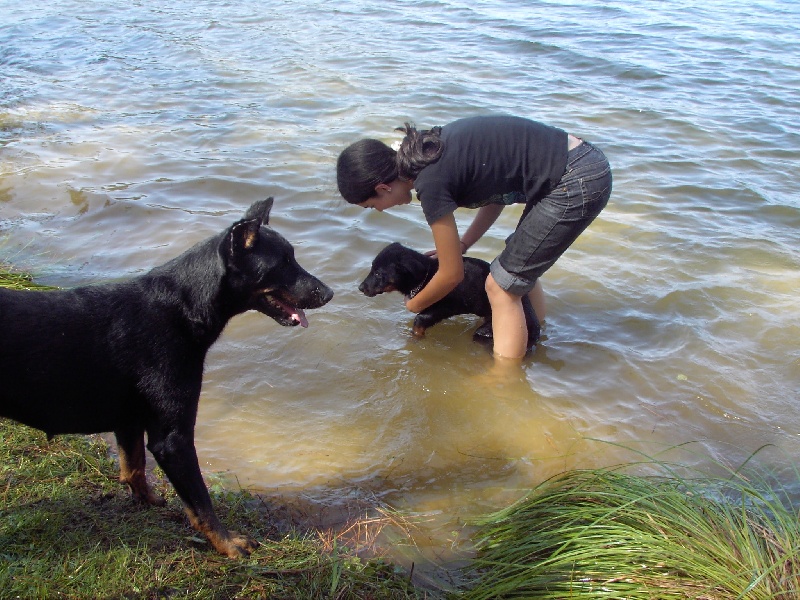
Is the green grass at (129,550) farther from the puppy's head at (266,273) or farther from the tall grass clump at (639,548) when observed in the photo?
the puppy's head at (266,273)

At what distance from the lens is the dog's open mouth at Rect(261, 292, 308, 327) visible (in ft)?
12.5

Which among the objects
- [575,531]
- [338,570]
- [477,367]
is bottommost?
[477,367]

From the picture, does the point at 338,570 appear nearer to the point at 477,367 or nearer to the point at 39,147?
the point at 477,367

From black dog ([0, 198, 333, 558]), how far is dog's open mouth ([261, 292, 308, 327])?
173 mm

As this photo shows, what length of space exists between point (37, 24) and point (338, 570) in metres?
17.9

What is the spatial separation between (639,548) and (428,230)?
5279 mm

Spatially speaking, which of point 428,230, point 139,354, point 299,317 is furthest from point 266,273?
point 428,230

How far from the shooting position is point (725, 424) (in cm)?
474

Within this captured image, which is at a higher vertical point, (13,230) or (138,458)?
(138,458)

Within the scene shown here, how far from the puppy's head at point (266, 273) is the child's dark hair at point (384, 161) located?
764 mm

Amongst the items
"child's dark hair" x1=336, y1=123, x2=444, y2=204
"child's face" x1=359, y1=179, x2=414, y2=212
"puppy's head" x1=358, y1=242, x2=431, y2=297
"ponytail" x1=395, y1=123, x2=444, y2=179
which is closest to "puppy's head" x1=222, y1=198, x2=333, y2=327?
"child's dark hair" x1=336, y1=123, x2=444, y2=204

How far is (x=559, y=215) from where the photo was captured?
4.62 metres

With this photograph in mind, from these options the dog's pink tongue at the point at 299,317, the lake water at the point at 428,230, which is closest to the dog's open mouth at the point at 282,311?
the dog's pink tongue at the point at 299,317

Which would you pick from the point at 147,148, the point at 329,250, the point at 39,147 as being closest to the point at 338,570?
the point at 329,250
